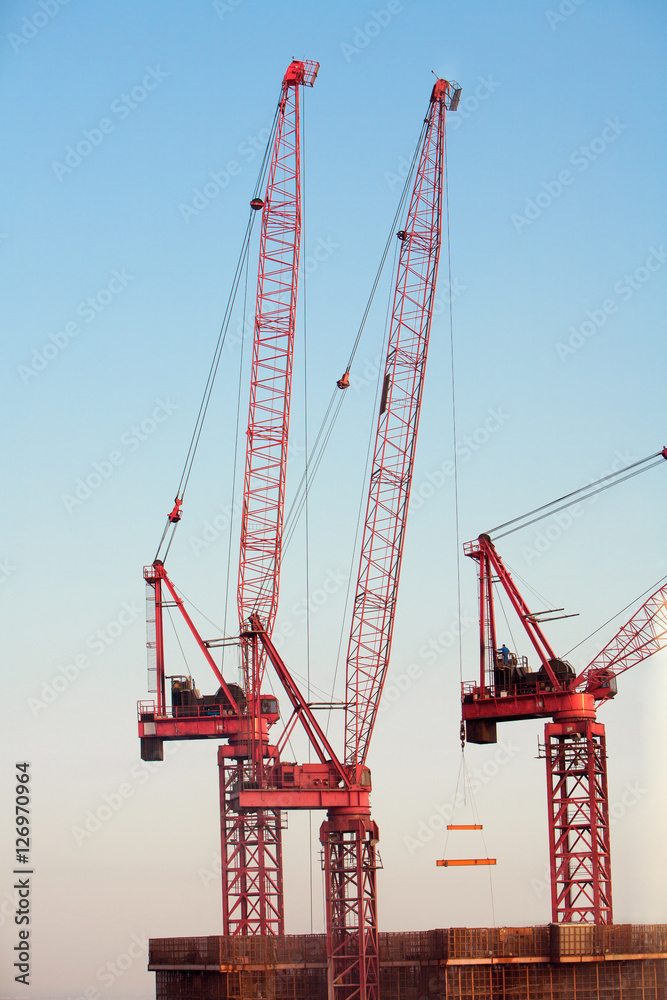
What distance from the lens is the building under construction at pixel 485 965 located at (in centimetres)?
11256

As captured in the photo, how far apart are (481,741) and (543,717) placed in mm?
6384

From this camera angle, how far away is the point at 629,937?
115 meters

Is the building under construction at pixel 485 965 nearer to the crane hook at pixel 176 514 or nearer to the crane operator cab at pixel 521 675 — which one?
the crane operator cab at pixel 521 675

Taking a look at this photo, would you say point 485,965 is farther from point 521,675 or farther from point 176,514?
point 176,514

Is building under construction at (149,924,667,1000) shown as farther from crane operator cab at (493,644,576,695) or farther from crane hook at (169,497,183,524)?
crane hook at (169,497,183,524)

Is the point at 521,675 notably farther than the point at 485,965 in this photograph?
Yes

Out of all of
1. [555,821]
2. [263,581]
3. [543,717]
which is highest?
[263,581]

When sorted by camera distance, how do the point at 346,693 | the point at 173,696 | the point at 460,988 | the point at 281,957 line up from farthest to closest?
the point at 173,696
the point at 346,693
the point at 281,957
the point at 460,988

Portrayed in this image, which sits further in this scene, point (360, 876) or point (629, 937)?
point (360, 876)

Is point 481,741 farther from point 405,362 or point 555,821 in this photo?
point 405,362

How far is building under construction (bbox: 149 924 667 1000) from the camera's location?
369 ft

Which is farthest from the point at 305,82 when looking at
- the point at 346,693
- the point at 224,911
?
the point at 224,911

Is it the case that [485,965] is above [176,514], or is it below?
below

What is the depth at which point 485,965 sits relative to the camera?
112250mm
